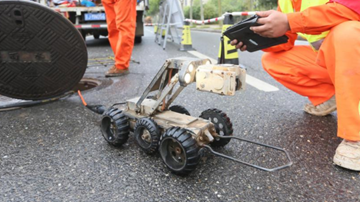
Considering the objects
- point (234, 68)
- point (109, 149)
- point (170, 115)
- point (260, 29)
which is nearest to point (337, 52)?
point (260, 29)

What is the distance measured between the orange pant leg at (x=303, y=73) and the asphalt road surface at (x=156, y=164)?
0.22 meters

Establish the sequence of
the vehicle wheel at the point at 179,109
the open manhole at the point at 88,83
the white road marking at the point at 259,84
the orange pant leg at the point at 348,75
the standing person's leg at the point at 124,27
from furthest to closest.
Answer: the standing person's leg at the point at 124,27 → the open manhole at the point at 88,83 → the white road marking at the point at 259,84 → the vehicle wheel at the point at 179,109 → the orange pant leg at the point at 348,75

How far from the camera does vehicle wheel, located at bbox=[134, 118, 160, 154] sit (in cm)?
147

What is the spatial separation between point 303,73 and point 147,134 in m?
1.33

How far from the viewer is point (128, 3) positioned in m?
3.54

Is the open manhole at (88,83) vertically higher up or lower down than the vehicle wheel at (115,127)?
lower down

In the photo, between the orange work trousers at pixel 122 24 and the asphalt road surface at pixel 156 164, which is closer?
the asphalt road surface at pixel 156 164

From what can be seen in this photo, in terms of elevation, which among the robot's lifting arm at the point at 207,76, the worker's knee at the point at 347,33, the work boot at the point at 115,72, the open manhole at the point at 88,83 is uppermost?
the worker's knee at the point at 347,33

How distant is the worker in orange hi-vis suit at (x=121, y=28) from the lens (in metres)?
3.56

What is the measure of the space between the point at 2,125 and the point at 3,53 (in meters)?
0.57

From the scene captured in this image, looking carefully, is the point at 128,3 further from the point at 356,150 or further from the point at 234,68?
the point at 356,150

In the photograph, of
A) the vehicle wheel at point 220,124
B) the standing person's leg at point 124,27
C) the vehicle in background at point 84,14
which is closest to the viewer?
the vehicle wheel at point 220,124

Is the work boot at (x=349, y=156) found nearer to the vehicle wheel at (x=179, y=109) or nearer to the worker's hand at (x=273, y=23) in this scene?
the worker's hand at (x=273, y=23)

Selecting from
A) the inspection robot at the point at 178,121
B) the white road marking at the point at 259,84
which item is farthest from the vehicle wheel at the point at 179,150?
the white road marking at the point at 259,84
